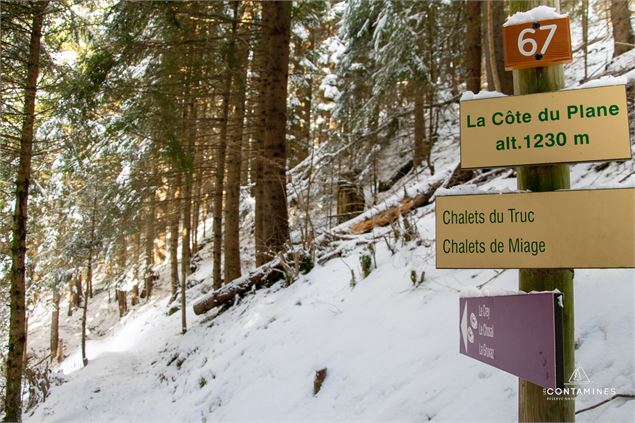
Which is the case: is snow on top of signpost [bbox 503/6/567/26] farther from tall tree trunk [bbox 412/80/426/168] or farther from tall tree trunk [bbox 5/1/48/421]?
tall tree trunk [bbox 412/80/426/168]

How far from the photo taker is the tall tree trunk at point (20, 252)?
834 cm

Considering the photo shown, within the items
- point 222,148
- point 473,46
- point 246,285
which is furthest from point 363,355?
point 473,46

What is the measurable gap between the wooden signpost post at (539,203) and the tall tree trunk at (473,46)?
835 cm

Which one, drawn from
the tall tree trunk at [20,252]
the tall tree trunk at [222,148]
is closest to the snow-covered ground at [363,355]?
the tall tree trunk at [20,252]

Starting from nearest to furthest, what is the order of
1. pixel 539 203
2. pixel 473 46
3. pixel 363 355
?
pixel 539 203 < pixel 363 355 < pixel 473 46

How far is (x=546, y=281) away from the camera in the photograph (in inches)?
93.9

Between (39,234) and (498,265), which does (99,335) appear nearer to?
(39,234)

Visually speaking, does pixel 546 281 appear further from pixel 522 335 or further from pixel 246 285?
pixel 246 285

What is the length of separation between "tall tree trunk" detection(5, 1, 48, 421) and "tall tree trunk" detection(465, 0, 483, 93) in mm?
8074

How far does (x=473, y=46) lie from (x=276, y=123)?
4654mm

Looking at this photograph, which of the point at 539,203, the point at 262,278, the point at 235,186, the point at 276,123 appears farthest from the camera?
the point at 235,186

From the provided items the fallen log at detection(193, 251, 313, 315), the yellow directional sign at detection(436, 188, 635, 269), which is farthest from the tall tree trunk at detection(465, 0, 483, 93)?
the yellow directional sign at detection(436, 188, 635, 269)

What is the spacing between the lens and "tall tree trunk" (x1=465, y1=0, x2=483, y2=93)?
10477 millimetres

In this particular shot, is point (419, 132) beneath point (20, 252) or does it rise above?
above
